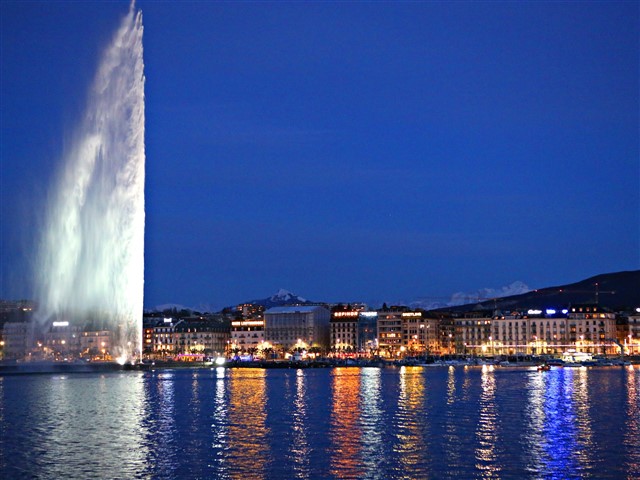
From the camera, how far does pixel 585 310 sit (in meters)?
174

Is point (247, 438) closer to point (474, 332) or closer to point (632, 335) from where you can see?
point (474, 332)

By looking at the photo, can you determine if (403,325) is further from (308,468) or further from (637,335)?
(308,468)

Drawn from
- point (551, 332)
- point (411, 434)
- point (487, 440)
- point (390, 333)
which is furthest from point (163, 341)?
point (487, 440)

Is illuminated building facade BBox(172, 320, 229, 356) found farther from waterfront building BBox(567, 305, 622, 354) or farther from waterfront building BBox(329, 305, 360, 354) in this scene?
waterfront building BBox(567, 305, 622, 354)

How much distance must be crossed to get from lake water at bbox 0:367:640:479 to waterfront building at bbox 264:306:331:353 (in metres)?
118

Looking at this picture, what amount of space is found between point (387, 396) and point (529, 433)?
78.7 feet

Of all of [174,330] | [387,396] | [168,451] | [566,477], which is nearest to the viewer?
[566,477]

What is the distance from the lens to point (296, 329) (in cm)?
18188

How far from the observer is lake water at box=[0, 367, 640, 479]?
2923 centimetres

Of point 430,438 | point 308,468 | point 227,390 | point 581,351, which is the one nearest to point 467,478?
point 308,468

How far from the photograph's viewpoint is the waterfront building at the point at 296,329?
180725 mm

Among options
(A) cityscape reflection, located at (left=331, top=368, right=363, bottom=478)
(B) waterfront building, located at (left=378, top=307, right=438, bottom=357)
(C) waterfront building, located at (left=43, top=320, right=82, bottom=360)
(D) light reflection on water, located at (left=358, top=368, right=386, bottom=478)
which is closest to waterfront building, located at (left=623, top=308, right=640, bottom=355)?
(B) waterfront building, located at (left=378, top=307, right=438, bottom=357)

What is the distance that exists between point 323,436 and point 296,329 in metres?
145

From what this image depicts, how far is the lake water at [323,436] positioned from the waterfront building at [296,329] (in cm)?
11785
